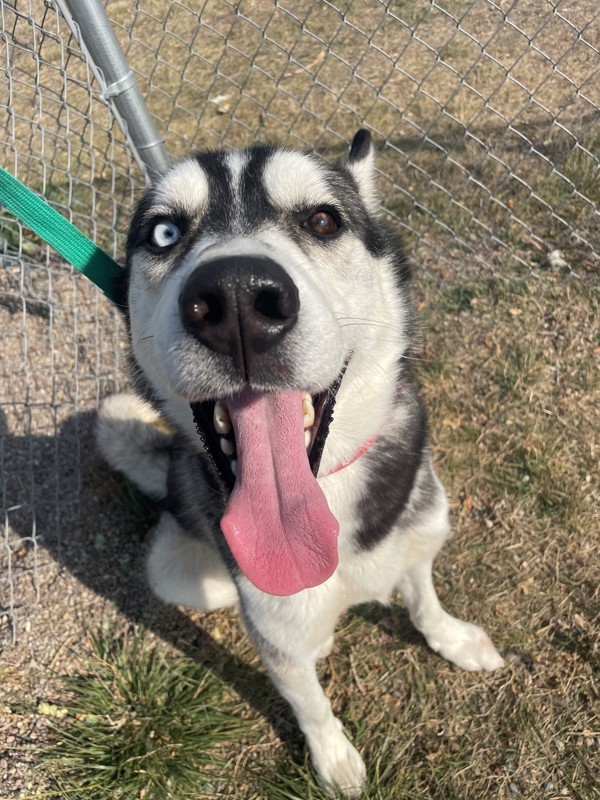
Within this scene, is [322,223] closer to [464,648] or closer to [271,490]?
[271,490]

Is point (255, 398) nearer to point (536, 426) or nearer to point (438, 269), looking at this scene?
point (536, 426)

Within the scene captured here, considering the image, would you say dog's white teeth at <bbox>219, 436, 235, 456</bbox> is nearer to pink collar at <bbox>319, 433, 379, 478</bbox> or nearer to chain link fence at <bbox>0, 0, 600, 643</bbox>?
pink collar at <bbox>319, 433, 379, 478</bbox>

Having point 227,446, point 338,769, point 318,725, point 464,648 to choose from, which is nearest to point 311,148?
point 227,446

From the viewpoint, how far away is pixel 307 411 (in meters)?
1.70

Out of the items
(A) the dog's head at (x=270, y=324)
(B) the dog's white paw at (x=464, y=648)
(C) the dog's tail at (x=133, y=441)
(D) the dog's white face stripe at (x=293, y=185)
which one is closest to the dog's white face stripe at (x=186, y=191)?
(A) the dog's head at (x=270, y=324)

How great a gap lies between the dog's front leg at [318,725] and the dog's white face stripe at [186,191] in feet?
4.88

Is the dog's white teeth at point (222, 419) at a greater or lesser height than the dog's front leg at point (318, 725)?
greater

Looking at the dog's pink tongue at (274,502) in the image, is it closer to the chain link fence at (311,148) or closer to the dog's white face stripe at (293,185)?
the dog's white face stripe at (293,185)

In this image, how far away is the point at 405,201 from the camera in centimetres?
406

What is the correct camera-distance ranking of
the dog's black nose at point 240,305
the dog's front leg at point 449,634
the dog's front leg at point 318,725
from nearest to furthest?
1. the dog's black nose at point 240,305
2. the dog's front leg at point 318,725
3. the dog's front leg at point 449,634

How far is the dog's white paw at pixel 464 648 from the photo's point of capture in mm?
2604

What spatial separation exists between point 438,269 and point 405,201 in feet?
1.85

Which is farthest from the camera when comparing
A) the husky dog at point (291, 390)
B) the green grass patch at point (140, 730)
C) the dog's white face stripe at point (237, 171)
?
the green grass patch at point (140, 730)

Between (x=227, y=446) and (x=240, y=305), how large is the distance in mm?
492
